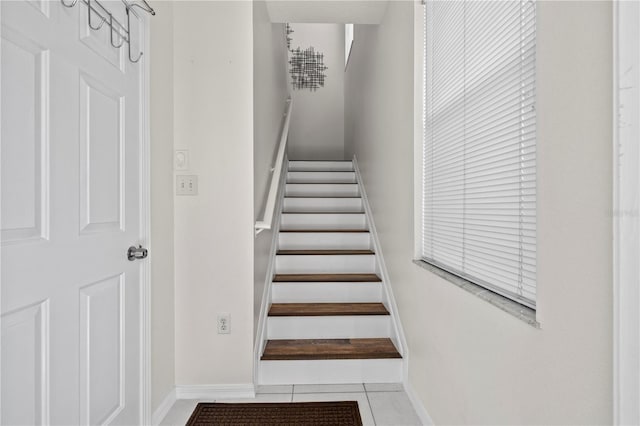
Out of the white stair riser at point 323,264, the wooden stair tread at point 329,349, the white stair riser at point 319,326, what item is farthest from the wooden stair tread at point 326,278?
the wooden stair tread at point 329,349

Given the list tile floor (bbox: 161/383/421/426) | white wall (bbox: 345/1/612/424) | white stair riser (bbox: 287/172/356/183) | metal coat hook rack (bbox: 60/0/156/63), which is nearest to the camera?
white wall (bbox: 345/1/612/424)

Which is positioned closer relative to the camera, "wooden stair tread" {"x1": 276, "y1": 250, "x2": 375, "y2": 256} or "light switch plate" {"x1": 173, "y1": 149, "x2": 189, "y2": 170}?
"light switch plate" {"x1": 173, "y1": 149, "x2": 189, "y2": 170}

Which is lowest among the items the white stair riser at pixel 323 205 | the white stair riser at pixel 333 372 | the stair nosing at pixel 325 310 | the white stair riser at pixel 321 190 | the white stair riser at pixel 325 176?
the white stair riser at pixel 333 372

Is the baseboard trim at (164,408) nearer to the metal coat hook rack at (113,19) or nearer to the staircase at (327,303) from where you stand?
the staircase at (327,303)

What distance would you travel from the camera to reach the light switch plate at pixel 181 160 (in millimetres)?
2125

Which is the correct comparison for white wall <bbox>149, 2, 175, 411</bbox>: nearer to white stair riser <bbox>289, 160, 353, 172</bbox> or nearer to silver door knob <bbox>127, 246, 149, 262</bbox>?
silver door knob <bbox>127, 246, 149, 262</bbox>

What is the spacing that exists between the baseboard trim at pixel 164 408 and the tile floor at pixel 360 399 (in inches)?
0.9

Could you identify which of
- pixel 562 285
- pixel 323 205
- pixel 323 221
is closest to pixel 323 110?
pixel 323 205

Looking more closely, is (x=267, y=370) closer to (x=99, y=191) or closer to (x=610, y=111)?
(x=99, y=191)

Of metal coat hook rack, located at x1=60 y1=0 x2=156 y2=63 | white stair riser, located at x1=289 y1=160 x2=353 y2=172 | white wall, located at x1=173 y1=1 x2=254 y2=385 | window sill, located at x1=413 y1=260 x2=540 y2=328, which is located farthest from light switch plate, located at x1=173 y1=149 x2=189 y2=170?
white stair riser, located at x1=289 y1=160 x2=353 y2=172

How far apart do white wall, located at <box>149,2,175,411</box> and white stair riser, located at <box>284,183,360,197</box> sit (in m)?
1.97

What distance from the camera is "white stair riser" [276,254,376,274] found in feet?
9.73

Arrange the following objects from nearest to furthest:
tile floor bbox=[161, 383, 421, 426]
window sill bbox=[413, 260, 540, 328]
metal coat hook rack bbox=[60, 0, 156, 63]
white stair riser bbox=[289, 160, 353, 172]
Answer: window sill bbox=[413, 260, 540, 328], metal coat hook rack bbox=[60, 0, 156, 63], tile floor bbox=[161, 383, 421, 426], white stair riser bbox=[289, 160, 353, 172]

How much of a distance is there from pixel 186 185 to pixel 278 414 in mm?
1306
